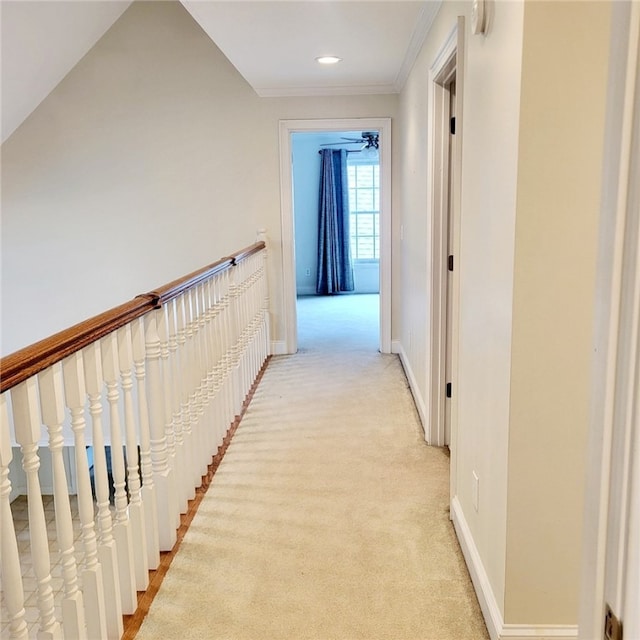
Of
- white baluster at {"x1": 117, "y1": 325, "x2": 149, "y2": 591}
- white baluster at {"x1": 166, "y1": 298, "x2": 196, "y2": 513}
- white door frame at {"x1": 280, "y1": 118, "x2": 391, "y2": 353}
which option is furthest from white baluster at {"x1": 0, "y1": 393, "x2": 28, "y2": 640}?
white door frame at {"x1": 280, "y1": 118, "x2": 391, "y2": 353}

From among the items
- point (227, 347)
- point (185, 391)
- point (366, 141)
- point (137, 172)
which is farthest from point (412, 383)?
point (366, 141)

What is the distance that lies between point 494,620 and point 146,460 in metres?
1.21

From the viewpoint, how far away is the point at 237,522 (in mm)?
2475

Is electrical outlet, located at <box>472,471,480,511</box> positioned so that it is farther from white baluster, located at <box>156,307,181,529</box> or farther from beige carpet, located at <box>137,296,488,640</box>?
white baluster, located at <box>156,307,181,529</box>

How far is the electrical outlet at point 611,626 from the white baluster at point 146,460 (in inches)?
63.0

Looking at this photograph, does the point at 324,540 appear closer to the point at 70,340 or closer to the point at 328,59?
the point at 70,340

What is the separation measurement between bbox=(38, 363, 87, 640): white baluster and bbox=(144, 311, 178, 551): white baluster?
1.93 feet

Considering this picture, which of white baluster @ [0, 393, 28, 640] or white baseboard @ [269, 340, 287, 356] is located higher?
white baluster @ [0, 393, 28, 640]

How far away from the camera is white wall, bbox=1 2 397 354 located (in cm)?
493

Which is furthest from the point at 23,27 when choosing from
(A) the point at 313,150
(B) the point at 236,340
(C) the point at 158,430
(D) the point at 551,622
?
(A) the point at 313,150

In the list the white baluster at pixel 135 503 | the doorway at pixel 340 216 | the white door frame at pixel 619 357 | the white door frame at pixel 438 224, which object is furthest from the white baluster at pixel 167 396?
the doorway at pixel 340 216

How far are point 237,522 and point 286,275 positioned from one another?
303 centimetres

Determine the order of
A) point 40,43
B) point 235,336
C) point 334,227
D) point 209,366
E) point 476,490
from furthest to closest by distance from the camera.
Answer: point 334,227 → point 40,43 → point 235,336 → point 209,366 → point 476,490

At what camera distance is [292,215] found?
5.15m
